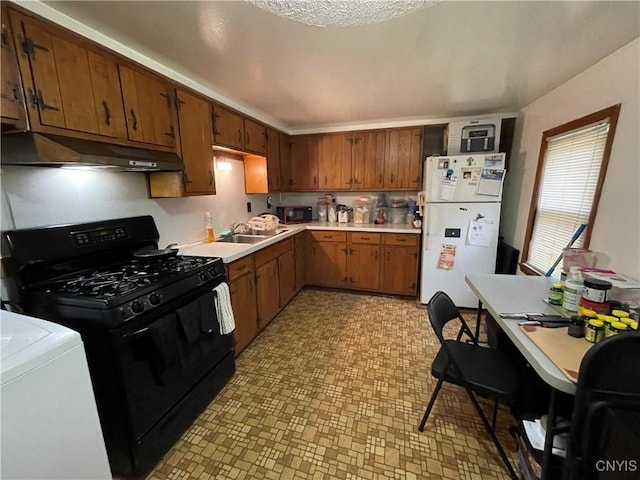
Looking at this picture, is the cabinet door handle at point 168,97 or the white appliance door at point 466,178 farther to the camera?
the white appliance door at point 466,178

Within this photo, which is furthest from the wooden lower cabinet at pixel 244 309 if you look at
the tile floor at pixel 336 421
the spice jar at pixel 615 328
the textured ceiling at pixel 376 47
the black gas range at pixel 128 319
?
the spice jar at pixel 615 328

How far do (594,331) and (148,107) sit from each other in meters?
2.66

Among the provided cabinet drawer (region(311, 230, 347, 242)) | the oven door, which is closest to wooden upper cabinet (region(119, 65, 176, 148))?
the oven door

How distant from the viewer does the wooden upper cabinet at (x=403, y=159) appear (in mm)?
3445

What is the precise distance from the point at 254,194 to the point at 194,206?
1086 millimetres

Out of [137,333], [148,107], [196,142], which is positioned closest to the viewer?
[137,333]

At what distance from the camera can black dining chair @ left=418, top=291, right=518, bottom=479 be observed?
1339 mm

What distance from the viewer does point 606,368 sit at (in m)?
0.84

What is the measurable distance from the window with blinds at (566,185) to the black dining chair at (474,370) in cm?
117

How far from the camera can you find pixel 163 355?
137 cm

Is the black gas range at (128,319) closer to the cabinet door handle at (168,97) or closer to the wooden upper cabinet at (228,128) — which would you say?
the cabinet door handle at (168,97)

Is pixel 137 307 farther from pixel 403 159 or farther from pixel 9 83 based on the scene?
pixel 403 159

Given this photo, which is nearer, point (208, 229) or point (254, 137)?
point (208, 229)

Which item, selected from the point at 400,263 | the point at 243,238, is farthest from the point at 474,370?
the point at 243,238
